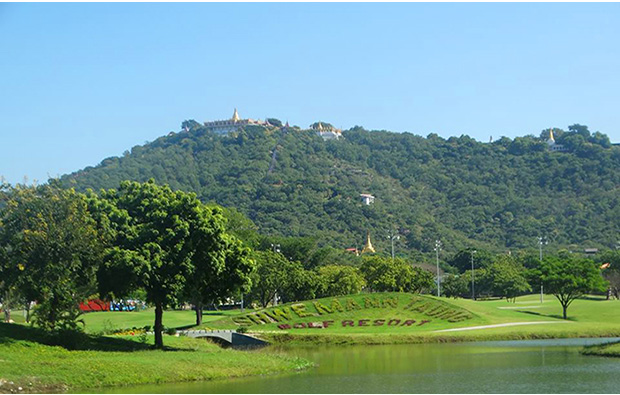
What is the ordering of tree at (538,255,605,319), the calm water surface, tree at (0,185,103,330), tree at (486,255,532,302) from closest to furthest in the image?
1. the calm water surface
2. tree at (0,185,103,330)
3. tree at (538,255,605,319)
4. tree at (486,255,532,302)

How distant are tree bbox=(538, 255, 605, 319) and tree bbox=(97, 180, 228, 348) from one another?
4348 cm

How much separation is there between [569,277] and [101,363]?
54199 millimetres

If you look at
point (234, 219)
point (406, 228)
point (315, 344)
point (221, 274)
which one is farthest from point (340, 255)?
point (221, 274)

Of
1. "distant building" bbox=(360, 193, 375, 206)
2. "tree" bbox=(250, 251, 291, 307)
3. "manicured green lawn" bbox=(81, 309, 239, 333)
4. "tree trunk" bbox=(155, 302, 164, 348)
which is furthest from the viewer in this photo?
"distant building" bbox=(360, 193, 375, 206)

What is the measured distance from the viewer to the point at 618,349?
48781 mm

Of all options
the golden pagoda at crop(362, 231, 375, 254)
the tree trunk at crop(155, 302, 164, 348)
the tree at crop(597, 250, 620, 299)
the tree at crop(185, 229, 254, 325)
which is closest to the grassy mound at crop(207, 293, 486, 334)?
the tree at crop(185, 229, 254, 325)

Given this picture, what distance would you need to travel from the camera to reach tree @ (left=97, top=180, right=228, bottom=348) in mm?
45469

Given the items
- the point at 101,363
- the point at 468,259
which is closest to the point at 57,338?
the point at 101,363

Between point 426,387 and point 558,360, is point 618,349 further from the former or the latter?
point 426,387

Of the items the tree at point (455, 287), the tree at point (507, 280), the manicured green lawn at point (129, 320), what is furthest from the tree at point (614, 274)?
the manicured green lawn at point (129, 320)

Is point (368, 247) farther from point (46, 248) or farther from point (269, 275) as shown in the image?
point (46, 248)

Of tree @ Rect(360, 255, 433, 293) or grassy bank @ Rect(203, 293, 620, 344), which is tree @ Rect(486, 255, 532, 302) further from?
grassy bank @ Rect(203, 293, 620, 344)

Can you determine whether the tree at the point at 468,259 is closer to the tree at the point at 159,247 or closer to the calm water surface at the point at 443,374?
the calm water surface at the point at 443,374

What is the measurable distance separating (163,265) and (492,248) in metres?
132
